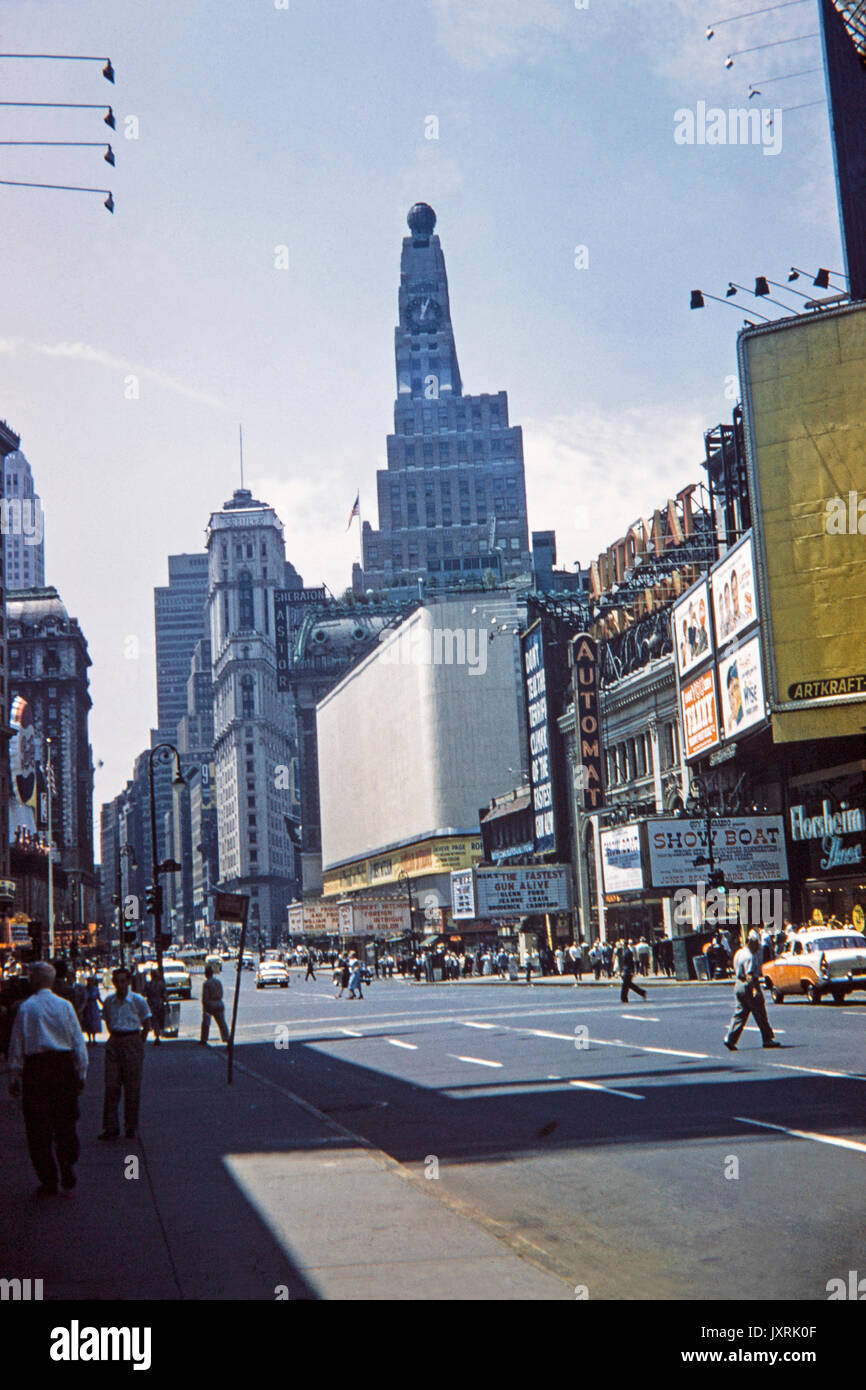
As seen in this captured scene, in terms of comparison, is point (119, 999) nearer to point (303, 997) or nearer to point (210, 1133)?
point (210, 1133)

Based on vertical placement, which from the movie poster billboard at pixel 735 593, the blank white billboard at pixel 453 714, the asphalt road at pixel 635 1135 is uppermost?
the blank white billboard at pixel 453 714

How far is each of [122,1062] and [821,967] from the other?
74.7 feet

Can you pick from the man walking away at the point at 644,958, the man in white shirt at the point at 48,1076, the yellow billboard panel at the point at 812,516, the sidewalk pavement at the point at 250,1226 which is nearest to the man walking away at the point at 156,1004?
the sidewalk pavement at the point at 250,1226

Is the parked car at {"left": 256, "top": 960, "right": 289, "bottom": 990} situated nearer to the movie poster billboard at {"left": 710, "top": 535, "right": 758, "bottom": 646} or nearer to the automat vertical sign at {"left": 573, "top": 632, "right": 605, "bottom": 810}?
the automat vertical sign at {"left": 573, "top": 632, "right": 605, "bottom": 810}

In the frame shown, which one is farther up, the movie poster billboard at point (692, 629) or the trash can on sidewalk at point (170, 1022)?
the movie poster billboard at point (692, 629)

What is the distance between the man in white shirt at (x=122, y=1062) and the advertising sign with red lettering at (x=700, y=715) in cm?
4233

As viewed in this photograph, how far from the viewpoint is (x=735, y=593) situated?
5362 cm

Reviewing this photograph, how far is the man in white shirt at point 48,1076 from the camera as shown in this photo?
39.7 ft

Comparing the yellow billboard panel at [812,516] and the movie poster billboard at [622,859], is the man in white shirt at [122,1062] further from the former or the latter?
the movie poster billboard at [622,859]

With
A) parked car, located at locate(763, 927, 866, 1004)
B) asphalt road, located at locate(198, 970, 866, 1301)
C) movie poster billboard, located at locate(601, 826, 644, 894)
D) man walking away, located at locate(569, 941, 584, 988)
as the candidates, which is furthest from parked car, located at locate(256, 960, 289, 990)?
asphalt road, located at locate(198, 970, 866, 1301)

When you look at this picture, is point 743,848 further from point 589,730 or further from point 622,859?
point 589,730

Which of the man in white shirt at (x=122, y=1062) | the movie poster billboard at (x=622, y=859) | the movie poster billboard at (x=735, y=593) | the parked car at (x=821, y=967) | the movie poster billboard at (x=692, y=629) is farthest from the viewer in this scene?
the movie poster billboard at (x=622, y=859)

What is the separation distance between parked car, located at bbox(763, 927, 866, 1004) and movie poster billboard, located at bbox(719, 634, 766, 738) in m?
14.7
